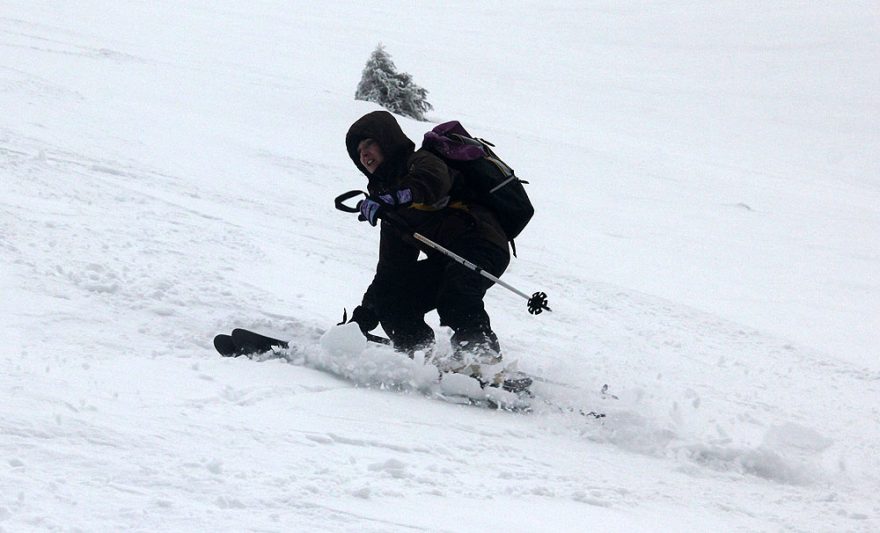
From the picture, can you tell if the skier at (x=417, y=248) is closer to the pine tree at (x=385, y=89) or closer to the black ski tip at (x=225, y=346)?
the black ski tip at (x=225, y=346)

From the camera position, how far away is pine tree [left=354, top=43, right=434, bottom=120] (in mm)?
18469

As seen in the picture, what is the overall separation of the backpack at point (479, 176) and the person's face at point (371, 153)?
262 mm

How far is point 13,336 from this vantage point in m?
4.08

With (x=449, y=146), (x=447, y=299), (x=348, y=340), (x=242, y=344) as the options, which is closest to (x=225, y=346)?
(x=242, y=344)

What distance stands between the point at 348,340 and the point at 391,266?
708 millimetres

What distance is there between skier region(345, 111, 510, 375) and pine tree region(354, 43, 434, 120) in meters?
13.6

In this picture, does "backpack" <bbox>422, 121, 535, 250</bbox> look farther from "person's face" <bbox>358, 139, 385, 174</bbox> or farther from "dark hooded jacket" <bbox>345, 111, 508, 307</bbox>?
"person's face" <bbox>358, 139, 385, 174</bbox>

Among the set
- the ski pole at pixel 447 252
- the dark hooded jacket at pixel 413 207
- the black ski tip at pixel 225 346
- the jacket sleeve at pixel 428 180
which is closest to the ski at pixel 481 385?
the black ski tip at pixel 225 346

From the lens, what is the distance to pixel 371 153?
16.1ft

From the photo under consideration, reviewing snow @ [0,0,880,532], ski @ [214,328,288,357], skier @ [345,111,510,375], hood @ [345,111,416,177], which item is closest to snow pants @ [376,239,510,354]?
skier @ [345,111,510,375]

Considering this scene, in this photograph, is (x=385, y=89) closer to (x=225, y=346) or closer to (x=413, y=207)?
(x=413, y=207)

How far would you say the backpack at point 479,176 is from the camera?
4.75 metres

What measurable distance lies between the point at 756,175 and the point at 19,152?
17332 millimetres

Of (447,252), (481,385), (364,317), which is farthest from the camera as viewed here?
(364,317)
